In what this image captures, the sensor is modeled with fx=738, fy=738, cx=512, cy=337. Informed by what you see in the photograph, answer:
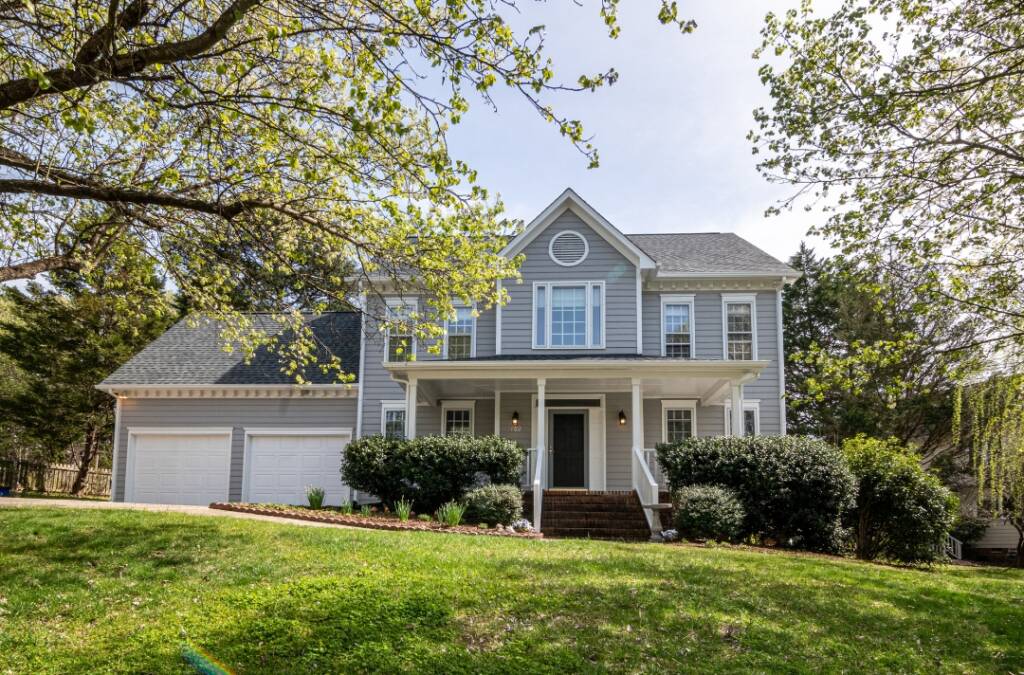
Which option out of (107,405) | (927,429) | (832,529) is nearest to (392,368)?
(832,529)

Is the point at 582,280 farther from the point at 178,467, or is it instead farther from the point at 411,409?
the point at 178,467

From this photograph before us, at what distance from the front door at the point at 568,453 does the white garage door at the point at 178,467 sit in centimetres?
862

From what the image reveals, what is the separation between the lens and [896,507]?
13.0 m

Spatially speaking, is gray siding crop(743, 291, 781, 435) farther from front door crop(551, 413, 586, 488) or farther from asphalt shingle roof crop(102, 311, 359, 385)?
asphalt shingle roof crop(102, 311, 359, 385)

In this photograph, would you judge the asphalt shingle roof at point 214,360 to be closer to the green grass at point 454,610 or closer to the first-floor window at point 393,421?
the first-floor window at point 393,421

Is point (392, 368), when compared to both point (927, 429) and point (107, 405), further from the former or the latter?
point (927, 429)

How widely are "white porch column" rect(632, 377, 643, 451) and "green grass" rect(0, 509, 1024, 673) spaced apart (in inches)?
220

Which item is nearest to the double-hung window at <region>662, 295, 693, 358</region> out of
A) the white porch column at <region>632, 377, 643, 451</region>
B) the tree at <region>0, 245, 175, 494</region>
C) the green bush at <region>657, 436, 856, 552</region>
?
the white porch column at <region>632, 377, 643, 451</region>

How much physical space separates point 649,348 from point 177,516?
37.6 feet

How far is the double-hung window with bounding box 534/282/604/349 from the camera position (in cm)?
1802

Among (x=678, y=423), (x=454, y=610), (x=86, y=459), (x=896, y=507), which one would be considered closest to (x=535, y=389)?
(x=678, y=423)

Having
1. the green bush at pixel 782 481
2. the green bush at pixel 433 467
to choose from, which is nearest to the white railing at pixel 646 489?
the green bush at pixel 782 481

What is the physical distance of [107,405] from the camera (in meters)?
27.1

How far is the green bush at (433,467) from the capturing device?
14219 millimetres
